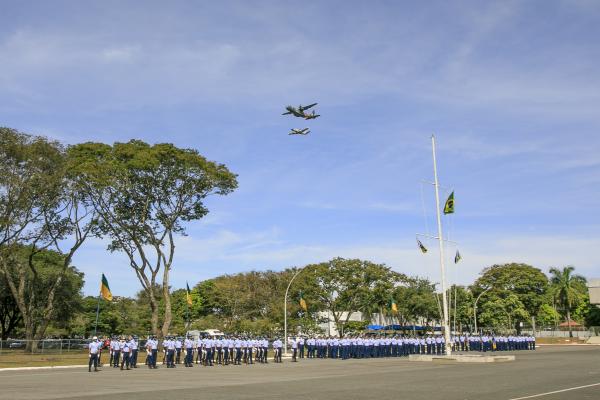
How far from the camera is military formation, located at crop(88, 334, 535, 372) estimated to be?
3089 centimetres

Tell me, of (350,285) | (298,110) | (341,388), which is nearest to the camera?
(341,388)

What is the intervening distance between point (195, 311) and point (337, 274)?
3140 cm

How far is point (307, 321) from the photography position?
7044 centimetres

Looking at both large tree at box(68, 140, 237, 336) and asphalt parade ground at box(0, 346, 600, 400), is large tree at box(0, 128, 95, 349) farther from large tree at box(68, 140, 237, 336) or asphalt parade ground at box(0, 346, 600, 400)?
asphalt parade ground at box(0, 346, 600, 400)

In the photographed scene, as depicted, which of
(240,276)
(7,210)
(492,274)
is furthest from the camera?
(492,274)

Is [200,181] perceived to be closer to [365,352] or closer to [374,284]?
[365,352]

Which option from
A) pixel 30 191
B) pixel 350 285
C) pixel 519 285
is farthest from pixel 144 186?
pixel 519 285

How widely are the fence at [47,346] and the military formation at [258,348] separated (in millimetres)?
1706

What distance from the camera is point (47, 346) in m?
34.9

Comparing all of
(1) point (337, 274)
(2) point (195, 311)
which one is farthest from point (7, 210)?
(2) point (195, 311)

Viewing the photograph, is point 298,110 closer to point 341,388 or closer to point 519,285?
point 341,388

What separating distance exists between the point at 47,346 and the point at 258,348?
41.1 ft

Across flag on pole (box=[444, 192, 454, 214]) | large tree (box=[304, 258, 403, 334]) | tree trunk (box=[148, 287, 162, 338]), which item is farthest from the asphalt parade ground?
large tree (box=[304, 258, 403, 334])

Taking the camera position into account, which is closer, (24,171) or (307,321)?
(24,171)
